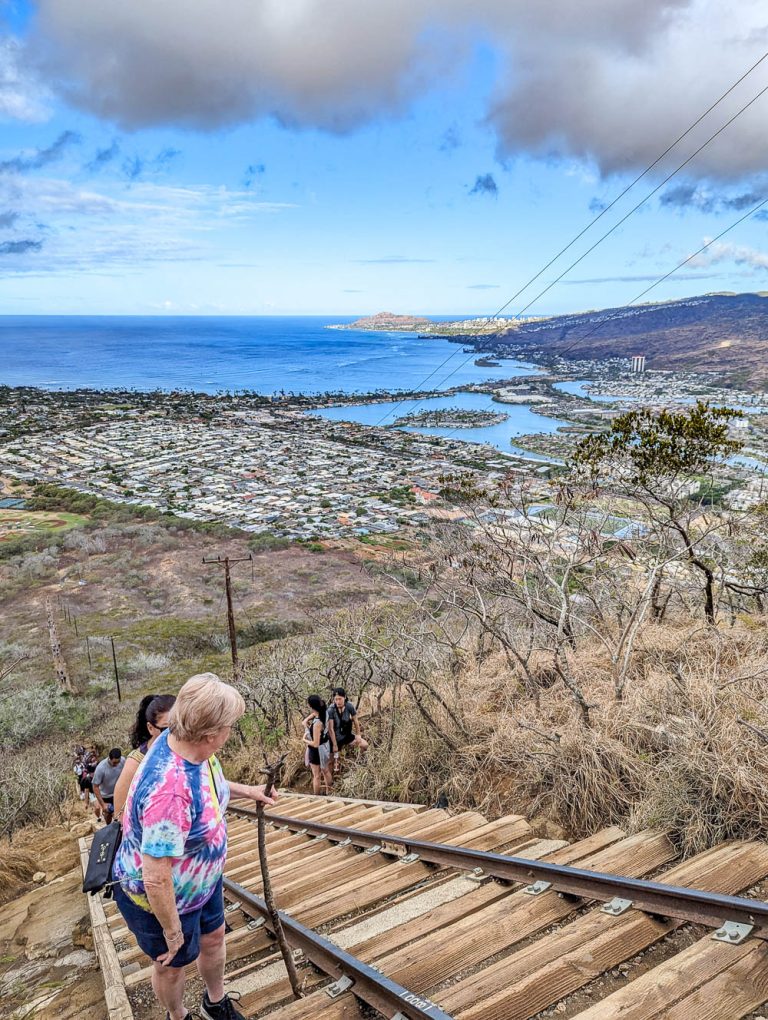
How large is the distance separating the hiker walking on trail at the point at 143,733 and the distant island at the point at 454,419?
221ft

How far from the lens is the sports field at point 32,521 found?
115 ft

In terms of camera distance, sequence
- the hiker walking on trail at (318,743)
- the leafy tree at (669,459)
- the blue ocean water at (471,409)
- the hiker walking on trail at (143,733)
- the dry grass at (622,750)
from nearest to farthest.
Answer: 1. the hiker walking on trail at (143,733)
2. the dry grass at (622,750)
3. the hiker walking on trail at (318,743)
4. the leafy tree at (669,459)
5. the blue ocean water at (471,409)

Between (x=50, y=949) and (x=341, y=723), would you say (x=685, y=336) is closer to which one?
(x=341, y=723)

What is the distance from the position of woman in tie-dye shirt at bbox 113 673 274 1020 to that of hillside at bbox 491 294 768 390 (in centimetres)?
6271

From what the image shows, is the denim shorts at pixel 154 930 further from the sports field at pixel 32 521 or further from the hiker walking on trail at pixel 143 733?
the sports field at pixel 32 521

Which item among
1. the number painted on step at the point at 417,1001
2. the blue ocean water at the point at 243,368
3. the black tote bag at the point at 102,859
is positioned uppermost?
the blue ocean water at the point at 243,368

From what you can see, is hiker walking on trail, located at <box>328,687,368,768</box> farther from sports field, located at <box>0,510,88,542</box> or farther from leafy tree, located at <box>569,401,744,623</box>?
sports field, located at <box>0,510,88,542</box>

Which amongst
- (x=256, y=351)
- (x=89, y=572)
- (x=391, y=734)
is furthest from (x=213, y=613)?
(x=256, y=351)

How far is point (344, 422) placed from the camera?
76.6 m

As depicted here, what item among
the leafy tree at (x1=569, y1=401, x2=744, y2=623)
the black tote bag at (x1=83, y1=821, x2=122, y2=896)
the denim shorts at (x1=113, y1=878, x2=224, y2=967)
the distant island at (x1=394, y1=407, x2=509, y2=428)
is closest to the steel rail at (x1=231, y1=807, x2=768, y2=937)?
the denim shorts at (x1=113, y1=878, x2=224, y2=967)

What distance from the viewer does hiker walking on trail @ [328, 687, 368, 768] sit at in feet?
21.7

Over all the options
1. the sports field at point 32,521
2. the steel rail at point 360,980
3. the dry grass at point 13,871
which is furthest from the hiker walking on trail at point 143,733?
the sports field at point 32,521

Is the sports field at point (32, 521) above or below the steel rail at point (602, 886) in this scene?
below

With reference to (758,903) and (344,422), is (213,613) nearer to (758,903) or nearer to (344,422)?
(758,903)
